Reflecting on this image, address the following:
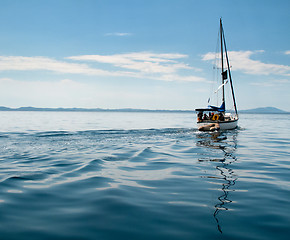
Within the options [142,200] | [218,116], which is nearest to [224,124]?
[218,116]

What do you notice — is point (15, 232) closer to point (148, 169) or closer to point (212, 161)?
point (148, 169)

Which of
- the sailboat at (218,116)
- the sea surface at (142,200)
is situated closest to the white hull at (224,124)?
the sailboat at (218,116)

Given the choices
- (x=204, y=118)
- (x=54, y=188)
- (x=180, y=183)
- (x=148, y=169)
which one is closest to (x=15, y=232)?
(x=54, y=188)

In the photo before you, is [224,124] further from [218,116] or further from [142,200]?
[142,200]

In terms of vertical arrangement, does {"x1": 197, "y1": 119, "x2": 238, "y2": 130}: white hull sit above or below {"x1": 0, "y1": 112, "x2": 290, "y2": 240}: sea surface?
above

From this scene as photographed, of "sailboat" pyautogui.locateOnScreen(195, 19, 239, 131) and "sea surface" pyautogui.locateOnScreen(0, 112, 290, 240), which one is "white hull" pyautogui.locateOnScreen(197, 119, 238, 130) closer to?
"sailboat" pyautogui.locateOnScreen(195, 19, 239, 131)

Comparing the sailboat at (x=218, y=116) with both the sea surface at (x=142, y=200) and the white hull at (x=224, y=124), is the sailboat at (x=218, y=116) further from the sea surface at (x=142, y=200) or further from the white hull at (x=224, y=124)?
the sea surface at (x=142, y=200)

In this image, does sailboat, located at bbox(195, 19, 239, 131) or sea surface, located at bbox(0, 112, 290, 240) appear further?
sailboat, located at bbox(195, 19, 239, 131)

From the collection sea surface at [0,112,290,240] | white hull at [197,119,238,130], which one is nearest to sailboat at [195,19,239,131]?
white hull at [197,119,238,130]

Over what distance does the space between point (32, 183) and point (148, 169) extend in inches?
210

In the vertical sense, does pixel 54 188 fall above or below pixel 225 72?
below

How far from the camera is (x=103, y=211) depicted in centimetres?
694

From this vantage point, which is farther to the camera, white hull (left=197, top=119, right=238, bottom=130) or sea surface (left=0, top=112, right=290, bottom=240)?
white hull (left=197, top=119, right=238, bottom=130)

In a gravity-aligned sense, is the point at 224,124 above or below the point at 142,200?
above
